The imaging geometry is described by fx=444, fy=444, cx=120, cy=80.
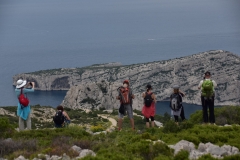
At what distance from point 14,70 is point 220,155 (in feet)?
386

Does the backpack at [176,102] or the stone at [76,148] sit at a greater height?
the backpack at [176,102]

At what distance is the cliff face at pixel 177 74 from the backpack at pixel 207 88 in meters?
83.0

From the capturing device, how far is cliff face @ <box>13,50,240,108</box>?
323 feet

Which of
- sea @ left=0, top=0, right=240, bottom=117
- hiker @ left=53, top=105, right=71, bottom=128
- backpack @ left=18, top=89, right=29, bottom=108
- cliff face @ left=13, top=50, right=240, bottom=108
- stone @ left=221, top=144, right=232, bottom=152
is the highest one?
sea @ left=0, top=0, right=240, bottom=117

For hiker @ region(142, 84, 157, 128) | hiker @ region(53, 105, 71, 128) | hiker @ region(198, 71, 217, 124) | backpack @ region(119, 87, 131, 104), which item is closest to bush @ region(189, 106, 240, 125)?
hiker @ region(198, 71, 217, 124)

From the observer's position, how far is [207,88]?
459 inches

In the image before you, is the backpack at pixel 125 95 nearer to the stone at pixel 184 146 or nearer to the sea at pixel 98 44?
the stone at pixel 184 146

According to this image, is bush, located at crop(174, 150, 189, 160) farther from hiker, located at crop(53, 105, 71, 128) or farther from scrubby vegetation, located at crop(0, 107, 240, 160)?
hiker, located at crop(53, 105, 71, 128)

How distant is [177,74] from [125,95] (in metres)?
92.2

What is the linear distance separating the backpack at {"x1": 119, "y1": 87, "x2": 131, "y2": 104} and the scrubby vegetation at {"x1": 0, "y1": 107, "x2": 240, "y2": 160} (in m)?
1.45

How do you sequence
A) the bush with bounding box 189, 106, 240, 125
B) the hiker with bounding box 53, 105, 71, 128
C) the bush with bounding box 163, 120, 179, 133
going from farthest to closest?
the bush with bounding box 189, 106, 240, 125
the hiker with bounding box 53, 105, 71, 128
the bush with bounding box 163, 120, 179, 133

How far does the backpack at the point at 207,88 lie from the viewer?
1161 cm

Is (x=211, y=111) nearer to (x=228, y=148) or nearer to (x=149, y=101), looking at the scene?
(x=149, y=101)

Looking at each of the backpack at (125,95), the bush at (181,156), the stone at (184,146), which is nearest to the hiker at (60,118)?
the backpack at (125,95)
